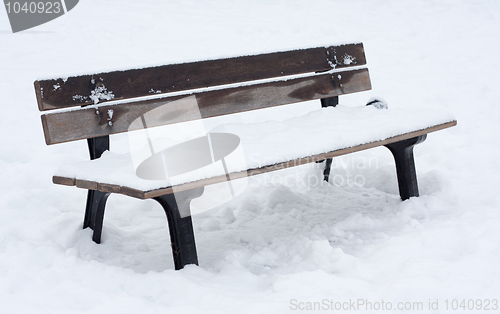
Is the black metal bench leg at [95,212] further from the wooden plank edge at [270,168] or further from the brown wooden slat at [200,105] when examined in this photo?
the wooden plank edge at [270,168]

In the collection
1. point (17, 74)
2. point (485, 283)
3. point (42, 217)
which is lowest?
point (485, 283)

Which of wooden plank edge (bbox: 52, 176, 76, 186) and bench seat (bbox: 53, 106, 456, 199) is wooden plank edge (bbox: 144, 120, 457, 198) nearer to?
bench seat (bbox: 53, 106, 456, 199)

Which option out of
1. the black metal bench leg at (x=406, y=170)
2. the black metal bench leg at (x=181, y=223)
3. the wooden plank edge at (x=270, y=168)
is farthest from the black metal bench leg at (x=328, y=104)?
the black metal bench leg at (x=181, y=223)

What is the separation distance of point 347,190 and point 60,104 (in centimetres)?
192

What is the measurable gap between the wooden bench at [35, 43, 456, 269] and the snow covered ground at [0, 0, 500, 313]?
22cm

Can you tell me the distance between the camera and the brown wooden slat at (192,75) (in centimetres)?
228

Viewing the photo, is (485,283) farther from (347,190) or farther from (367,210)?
(347,190)

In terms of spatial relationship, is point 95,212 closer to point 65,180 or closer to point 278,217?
point 65,180

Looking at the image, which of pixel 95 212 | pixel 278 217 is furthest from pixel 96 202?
pixel 278 217

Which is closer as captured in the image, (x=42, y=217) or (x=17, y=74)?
(x=42, y=217)

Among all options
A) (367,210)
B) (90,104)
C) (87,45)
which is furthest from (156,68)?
(87,45)

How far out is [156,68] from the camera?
2551 millimetres

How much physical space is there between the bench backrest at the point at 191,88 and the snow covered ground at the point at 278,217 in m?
0.32

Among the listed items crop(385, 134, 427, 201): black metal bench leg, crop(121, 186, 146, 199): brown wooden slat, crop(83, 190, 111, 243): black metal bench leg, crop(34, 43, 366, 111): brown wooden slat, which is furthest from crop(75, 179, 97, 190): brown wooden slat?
crop(385, 134, 427, 201): black metal bench leg
